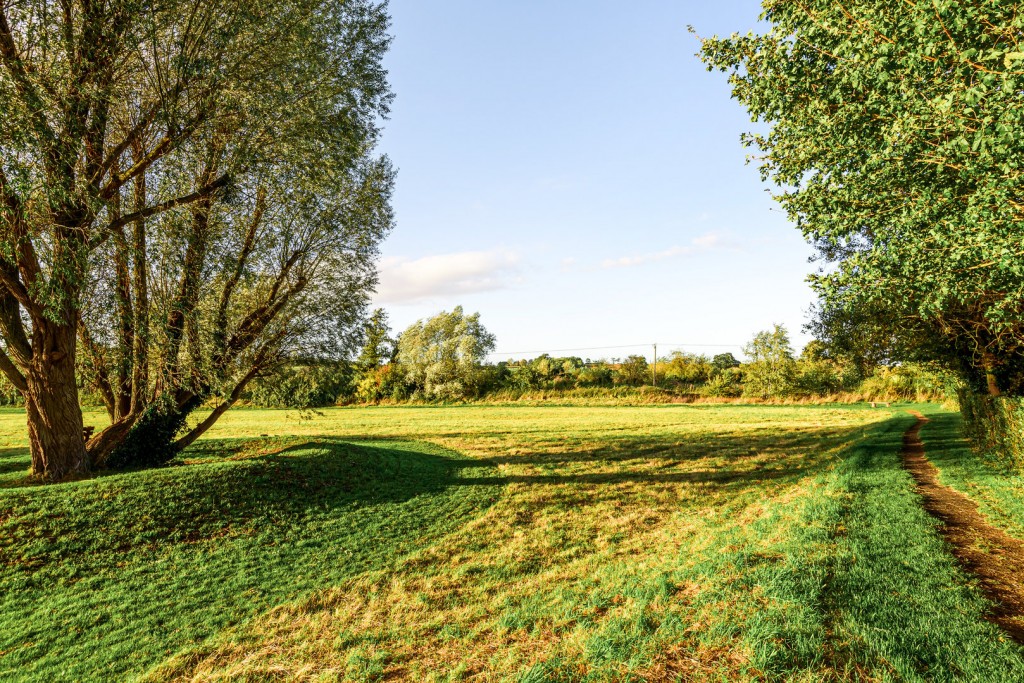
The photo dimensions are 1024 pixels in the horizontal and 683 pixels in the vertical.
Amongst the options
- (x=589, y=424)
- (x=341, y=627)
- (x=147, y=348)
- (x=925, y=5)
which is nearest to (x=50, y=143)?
(x=147, y=348)

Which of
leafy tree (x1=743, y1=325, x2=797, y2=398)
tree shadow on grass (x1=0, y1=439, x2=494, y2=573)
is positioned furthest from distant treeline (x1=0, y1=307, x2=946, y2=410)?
tree shadow on grass (x1=0, y1=439, x2=494, y2=573)

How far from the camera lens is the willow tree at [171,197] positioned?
8961mm

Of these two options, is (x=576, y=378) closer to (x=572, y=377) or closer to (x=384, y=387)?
(x=572, y=377)

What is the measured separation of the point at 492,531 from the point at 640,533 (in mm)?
2852

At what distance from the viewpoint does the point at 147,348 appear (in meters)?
11.4

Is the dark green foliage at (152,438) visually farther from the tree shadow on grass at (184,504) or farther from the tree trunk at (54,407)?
the tree shadow on grass at (184,504)

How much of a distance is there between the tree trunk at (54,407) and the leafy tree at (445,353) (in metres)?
38.6

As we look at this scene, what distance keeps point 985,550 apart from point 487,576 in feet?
24.5

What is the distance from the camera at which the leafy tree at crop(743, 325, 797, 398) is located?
151 ft

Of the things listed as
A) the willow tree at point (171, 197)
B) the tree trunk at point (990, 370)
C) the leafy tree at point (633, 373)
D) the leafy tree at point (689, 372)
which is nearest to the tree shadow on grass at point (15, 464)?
the willow tree at point (171, 197)

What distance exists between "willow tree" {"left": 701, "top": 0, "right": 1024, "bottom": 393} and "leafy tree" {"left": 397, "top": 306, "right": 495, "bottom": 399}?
41197 mm

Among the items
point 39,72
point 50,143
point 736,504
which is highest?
point 39,72

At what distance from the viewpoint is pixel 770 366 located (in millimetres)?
47312

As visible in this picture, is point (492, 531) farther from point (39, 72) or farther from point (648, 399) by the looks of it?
A: point (648, 399)
